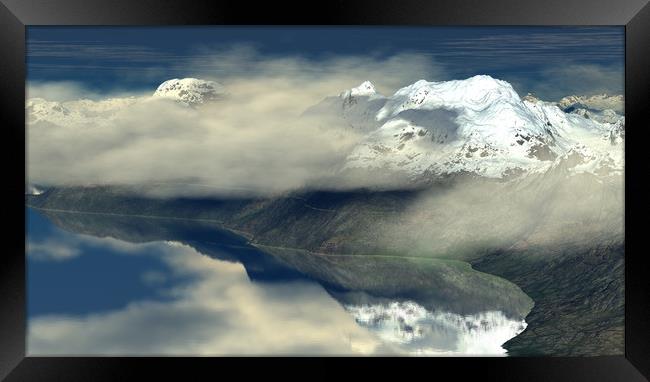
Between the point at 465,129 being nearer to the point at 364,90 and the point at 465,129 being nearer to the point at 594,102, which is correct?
the point at 364,90

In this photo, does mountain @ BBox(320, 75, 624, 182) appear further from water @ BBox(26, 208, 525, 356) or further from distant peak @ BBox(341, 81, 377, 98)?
water @ BBox(26, 208, 525, 356)

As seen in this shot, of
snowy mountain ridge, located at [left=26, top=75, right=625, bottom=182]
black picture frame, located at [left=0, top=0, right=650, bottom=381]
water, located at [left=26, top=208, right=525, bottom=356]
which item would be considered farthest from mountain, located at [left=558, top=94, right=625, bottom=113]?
water, located at [left=26, top=208, right=525, bottom=356]

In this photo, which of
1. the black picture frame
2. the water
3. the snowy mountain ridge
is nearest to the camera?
the black picture frame

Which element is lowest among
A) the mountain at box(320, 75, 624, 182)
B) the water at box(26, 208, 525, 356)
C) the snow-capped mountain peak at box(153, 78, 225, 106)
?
the water at box(26, 208, 525, 356)

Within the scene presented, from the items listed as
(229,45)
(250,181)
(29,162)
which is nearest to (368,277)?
(250,181)

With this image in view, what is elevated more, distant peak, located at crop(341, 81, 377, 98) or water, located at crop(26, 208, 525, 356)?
distant peak, located at crop(341, 81, 377, 98)

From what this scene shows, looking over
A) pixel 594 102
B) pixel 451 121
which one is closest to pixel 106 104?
pixel 451 121

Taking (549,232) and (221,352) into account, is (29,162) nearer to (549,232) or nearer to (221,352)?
(221,352)
